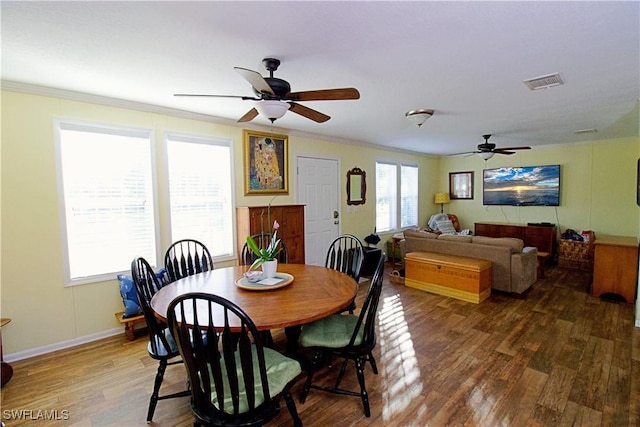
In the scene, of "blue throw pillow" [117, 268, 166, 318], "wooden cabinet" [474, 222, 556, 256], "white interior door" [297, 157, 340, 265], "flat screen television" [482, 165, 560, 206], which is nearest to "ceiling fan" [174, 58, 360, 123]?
"blue throw pillow" [117, 268, 166, 318]

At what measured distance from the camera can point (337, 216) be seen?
17.5 feet

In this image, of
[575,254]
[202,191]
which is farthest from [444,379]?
[575,254]

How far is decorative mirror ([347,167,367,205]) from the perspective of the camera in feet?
18.1

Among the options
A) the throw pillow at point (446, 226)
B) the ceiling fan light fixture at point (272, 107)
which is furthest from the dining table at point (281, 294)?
the throw pillow at point (446, 226)

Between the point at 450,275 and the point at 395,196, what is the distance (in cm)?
273

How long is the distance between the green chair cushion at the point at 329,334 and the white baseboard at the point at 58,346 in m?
2.23

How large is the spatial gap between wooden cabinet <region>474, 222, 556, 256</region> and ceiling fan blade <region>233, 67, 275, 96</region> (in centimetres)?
592

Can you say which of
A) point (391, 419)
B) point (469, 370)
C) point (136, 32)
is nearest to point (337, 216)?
point (469, 370)

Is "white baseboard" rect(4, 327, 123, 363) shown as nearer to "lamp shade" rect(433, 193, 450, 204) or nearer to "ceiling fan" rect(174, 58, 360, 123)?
"ceiling fan" rect(174, 58, 360, 123)

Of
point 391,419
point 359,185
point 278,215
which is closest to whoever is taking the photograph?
point 391,419

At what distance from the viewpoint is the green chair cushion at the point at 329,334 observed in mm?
2018

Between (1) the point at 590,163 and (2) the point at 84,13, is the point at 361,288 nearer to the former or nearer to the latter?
(2) the point at 84,13

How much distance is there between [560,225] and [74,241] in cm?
763

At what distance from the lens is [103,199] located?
3031mm
